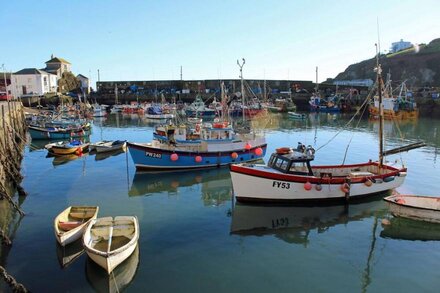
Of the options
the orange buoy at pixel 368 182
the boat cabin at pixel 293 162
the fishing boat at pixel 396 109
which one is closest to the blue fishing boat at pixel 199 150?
the boat cabin at pixel 293 162

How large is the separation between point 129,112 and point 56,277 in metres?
82.1

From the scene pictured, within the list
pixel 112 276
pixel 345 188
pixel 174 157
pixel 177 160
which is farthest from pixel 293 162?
pixel 177 160

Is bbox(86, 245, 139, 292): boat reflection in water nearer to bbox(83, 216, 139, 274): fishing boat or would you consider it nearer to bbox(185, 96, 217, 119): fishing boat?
bbox(83, 216, 139, 274): fishing boat

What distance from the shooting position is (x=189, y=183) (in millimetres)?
24688

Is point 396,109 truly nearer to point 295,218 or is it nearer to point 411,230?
point 411,230

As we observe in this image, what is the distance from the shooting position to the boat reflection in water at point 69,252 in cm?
1301

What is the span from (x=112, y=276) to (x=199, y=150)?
1699 cm

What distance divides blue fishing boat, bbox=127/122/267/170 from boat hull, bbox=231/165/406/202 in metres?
9.07

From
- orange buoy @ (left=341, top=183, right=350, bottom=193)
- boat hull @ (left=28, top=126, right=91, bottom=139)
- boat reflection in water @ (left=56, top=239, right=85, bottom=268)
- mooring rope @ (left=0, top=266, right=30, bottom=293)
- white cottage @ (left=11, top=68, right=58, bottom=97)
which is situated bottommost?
boat reflection in water @ (left=56, top=239, right=85, bottom=268)

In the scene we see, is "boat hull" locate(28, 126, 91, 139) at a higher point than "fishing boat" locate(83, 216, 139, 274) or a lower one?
higher

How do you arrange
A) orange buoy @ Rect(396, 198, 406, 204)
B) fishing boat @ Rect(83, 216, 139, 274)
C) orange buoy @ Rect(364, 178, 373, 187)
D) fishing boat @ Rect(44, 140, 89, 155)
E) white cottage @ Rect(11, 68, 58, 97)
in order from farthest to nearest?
white cottage @ Rect(11, 68, 58, 97) → fishing boat @ Rect(44, 140, 89, 155) → orange buoy @ Rect(364, 178, 373, 187) → orange buoy @ Rect(396, 198, 406, 204) → fishing boat @ Rect(83, 216, 139, 274)

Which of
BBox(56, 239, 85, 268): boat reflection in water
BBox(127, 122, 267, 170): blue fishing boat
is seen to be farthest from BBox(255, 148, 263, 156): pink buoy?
BBox(56, 239, 85, 268): boat reflection in water

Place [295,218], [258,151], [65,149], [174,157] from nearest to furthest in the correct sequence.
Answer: [295,218]
[174,157]
[258,151]
[65,149]

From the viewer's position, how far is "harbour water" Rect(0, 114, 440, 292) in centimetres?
1185
